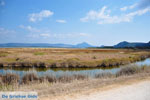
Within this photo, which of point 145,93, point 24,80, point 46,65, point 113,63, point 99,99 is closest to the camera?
point 99,99

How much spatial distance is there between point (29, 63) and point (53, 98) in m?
19.2

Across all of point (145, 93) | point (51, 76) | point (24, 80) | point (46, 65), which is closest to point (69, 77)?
point (51, 76)

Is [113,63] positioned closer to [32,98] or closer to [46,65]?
[46,65]

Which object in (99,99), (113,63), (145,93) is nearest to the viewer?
(99,99)

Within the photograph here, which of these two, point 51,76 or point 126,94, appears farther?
point 51,76

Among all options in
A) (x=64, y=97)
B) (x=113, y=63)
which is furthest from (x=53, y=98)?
(x=113, y=63)

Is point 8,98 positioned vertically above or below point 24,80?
above

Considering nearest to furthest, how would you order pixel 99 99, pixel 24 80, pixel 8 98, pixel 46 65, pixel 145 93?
1. pixel 99 99
2. pixel 8 98
3. pixel 145 93
4. pixel 24 80
5. pixel 46 65

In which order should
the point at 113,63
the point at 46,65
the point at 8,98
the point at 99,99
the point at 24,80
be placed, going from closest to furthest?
the point at 99,99 < the point at 8,98 < the point at 24,80 < the point at 46,65 < the point at 113,63

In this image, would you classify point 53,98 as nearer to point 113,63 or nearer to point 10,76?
point 10,76

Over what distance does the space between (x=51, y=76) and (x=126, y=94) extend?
6529 mm

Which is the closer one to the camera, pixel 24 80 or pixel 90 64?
pixel 24 80

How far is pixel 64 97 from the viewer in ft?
15.6

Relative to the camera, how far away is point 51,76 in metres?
9.91
